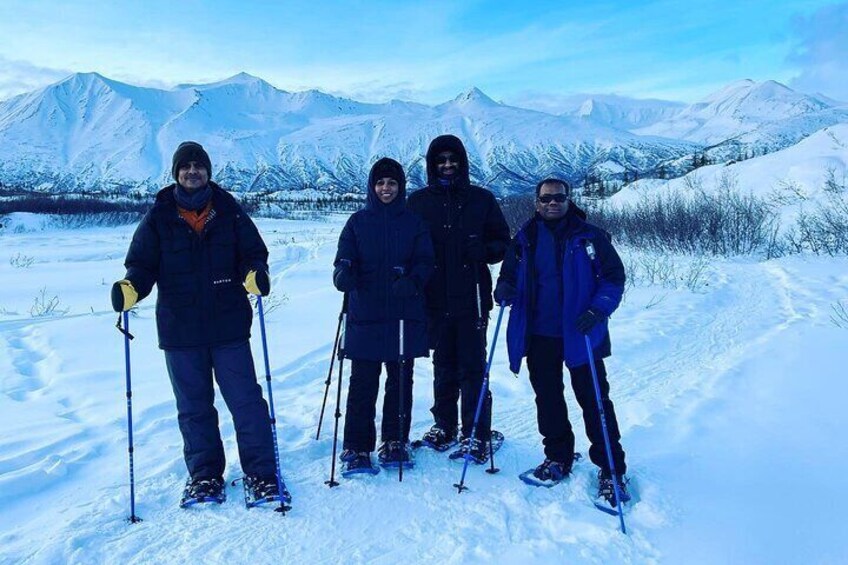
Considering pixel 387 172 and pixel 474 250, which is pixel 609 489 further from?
pixel 387 172

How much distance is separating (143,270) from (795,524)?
416 cm

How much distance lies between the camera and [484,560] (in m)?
3.07

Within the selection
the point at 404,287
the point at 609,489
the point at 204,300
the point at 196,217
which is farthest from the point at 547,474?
the point at 196,217

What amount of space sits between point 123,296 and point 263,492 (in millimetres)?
1504

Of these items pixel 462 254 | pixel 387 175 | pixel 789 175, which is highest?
pixel 789 175

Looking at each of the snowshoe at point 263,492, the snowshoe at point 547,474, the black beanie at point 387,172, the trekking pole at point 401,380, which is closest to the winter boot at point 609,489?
the snowshoe at point 547,474

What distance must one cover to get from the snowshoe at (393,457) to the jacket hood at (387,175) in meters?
1.72

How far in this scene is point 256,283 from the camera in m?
3.63

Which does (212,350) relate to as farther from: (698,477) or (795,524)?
(795,524)

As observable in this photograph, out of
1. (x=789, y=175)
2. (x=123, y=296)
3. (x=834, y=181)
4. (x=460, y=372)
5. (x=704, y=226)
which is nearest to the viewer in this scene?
(x=123, y=296)

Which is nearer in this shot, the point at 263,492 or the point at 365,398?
the point at 263,492

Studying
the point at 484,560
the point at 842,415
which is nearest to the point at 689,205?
the point at 842,415

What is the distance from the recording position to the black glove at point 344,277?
12.6 feet

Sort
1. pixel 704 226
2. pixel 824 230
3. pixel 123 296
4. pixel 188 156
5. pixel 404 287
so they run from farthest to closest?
pixel 704 226 → pixel 824 230 → pixel 404 287 → pixel 188 156 → pixel 123 296
